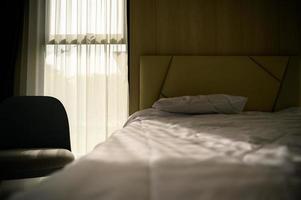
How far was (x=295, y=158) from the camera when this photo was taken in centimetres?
60

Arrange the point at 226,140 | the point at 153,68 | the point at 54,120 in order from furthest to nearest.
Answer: the point at 153,68 → the point at 54,120 → the point at 226,140

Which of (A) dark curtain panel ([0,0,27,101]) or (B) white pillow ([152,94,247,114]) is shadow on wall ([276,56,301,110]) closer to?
(B) white pillow ([152,94,247,114])

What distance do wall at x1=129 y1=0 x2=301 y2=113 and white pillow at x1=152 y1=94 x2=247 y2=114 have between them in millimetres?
548

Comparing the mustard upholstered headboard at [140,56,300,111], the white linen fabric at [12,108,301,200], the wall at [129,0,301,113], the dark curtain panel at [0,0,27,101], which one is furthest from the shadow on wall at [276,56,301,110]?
the dark curtain panel at [0,0,27,101]

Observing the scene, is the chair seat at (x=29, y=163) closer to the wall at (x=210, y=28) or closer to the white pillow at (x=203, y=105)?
the white pillow at (x=203, y=105)

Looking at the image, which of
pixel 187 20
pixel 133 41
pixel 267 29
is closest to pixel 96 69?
pixel 133 41

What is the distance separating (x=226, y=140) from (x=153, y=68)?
1498 mm

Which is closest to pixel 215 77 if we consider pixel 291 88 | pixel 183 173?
pixel 291 88

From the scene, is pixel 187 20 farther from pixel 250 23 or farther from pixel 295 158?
pixel 295 158

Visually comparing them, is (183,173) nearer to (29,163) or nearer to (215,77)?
(29,163)

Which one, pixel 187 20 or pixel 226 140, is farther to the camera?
pixel 187 20

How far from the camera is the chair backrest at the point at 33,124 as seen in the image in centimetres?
170

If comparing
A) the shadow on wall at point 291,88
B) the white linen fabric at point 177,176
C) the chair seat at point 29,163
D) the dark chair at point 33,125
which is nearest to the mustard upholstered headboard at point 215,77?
the shadow on wall at point 291,88

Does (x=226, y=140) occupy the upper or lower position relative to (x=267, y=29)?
lower
